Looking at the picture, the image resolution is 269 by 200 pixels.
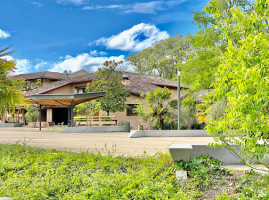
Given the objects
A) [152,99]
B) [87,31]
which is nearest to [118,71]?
[87,31]

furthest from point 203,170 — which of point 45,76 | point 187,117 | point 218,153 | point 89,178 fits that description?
point 45,76

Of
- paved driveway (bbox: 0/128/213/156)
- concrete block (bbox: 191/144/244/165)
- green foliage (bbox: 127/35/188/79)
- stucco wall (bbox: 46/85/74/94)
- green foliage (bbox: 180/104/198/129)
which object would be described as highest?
green foliage (bbox: 127/35/188/79)

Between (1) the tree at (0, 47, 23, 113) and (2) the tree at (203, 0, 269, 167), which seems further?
(1) the tree at (0, 47, 23, 113)

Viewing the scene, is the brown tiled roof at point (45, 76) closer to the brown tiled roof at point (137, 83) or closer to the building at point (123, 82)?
the building at point (123, 82)

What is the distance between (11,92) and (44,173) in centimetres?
474

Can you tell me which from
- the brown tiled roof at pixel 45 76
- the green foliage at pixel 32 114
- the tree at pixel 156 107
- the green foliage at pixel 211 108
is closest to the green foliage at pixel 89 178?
the green foliage at pixel 211 108

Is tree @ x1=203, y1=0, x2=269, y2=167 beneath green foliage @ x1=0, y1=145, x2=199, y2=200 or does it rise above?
above

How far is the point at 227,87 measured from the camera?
4871mm

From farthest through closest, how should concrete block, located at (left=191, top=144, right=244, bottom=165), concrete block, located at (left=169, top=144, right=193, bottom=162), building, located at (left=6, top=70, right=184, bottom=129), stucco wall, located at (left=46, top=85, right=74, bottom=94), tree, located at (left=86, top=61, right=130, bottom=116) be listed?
stucco wall, located at (left=46, top=85, right=74, bottom=94), building, located at (left=6, top=70, right=184, bottom=129), tree, located at (left=86, top=61, right=130, bottom=116), concrete block, located at (left=191, top=144, right=244, bottom=165), concrete block, located at (left=169, top=144, right=193, bottom=162)

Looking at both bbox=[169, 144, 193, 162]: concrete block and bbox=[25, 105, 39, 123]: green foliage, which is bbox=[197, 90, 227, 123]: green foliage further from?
bbox=[25, 105, 39, 123]: green foliage

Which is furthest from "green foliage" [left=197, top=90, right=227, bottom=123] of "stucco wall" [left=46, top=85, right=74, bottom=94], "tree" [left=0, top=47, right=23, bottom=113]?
"stucco wall" [left=46, top=85, right=74, bottom=94]

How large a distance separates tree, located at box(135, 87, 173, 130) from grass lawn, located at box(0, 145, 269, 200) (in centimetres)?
1383

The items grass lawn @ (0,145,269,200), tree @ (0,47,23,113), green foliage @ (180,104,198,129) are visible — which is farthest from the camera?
green foliage @ (180,104,198,129)

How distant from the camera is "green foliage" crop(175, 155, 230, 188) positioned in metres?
5.70
